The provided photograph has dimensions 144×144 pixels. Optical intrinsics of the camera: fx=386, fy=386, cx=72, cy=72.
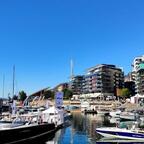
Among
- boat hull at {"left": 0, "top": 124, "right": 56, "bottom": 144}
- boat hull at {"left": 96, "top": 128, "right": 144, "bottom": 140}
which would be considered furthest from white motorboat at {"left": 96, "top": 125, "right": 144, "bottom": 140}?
boat hull at {"left": 0, "top": 124, "right": 56, "bottom": 144}

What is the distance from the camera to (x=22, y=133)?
1753 inches

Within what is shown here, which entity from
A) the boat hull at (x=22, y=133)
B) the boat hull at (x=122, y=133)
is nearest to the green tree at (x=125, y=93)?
the boat hull at (x=122, y=133)

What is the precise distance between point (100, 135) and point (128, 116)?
40823 millimetres

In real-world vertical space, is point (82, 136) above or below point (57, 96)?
below

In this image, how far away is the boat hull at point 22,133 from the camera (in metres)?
41.5

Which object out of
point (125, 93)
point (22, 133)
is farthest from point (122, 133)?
point (125, 93)

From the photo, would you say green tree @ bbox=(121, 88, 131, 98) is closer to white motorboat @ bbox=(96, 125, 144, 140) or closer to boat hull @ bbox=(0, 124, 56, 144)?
white motorboat @ bbox=(96, 125, 144, 140)

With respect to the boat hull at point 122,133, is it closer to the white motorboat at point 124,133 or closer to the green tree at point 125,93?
the white motorboat at point 124,133

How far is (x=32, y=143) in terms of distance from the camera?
46438 mm

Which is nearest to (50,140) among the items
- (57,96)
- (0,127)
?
(0,127)

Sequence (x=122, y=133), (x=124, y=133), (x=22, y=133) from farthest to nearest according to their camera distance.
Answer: (x=122, y=133) → (x=124, y=133) → (x=22, y=133)

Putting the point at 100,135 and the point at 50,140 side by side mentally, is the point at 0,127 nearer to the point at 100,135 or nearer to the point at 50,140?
the point at 50,140

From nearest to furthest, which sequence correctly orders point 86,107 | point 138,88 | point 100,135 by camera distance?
point 100,135 < point 86,107 < point 138,88

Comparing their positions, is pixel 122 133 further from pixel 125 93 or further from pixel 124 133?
pixel 125 93
